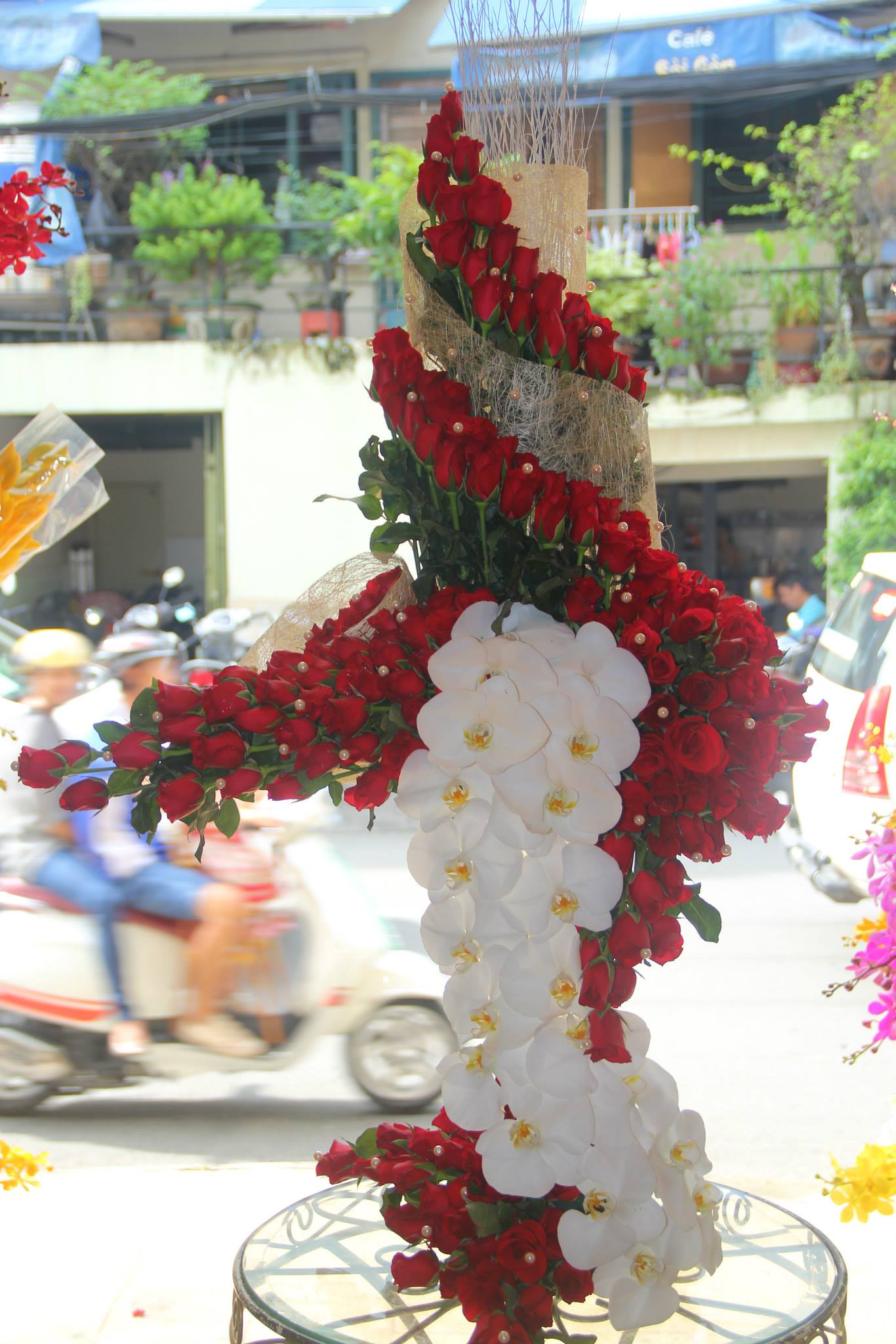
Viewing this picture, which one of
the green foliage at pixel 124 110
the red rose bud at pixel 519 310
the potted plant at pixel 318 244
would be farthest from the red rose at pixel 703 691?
the green foliage at pixel 124 110

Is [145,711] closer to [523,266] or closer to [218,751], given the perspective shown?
[218,751]

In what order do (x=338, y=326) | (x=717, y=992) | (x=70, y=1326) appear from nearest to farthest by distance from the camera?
(x=70, y=1326) < (x=717, y=992) < (x=338, y=326)

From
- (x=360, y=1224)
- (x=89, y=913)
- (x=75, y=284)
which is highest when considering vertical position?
(x=75, y=284)

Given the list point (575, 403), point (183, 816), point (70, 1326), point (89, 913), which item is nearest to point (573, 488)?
point (575, 403)

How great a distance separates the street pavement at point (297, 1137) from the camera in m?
2.16

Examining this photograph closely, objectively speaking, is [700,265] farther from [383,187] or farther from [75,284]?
[75,284]

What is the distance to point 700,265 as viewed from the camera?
25.2 ft

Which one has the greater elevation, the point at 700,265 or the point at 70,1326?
the point at 700,265

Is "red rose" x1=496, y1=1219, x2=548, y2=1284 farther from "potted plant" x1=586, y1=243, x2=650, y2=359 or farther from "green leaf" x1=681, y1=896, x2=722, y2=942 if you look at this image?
"potted plant" x1=586, y1=243, x2=650, y2=359

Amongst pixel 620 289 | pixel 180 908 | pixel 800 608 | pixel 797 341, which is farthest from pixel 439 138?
pixel 797 341

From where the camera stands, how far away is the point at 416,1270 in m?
1.19

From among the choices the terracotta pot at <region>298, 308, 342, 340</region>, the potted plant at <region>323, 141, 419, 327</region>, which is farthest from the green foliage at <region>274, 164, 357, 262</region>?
the terracotta pot at <region>298, 308, 342, 340</region>

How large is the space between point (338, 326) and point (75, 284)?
168 centimetres

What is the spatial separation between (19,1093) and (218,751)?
2.46m
